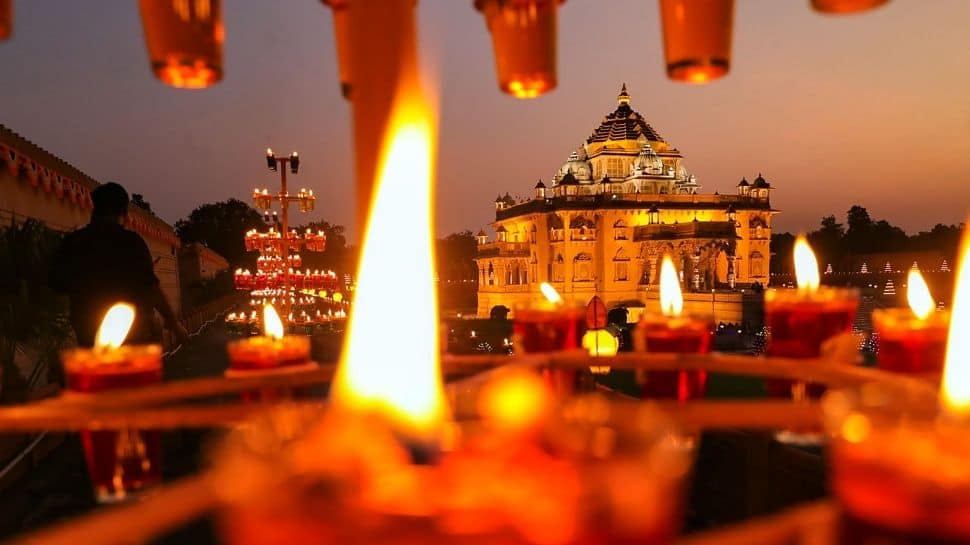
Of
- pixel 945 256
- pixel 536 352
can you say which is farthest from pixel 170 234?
pixel 945 256

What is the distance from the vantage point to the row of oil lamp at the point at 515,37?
1449 mm

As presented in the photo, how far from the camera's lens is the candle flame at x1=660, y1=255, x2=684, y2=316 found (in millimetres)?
2268

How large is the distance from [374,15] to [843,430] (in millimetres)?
1019

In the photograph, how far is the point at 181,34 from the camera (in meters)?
1.45

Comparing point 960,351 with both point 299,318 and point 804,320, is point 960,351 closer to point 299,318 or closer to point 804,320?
point 804,320

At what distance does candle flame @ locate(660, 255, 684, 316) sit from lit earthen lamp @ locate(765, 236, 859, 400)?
30 cm

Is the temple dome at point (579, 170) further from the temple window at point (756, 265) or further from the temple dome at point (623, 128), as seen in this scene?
the temple window at point (756, 265)

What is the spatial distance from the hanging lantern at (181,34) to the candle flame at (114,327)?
84 cm

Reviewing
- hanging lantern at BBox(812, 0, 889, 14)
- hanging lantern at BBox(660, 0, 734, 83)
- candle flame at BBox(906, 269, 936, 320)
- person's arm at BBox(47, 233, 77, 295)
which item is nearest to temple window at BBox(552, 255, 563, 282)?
person's arm at BBox(47, 233, 77, 295)

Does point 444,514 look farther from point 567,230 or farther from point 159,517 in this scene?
point 567,230

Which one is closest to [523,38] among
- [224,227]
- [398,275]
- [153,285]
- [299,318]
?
[398,275]

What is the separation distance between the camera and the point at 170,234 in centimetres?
2830

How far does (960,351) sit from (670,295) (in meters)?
1.13

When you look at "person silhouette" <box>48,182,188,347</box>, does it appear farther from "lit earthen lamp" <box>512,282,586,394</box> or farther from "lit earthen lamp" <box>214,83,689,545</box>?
"lit earthen lamp" <box>214,83,689,545</box>
